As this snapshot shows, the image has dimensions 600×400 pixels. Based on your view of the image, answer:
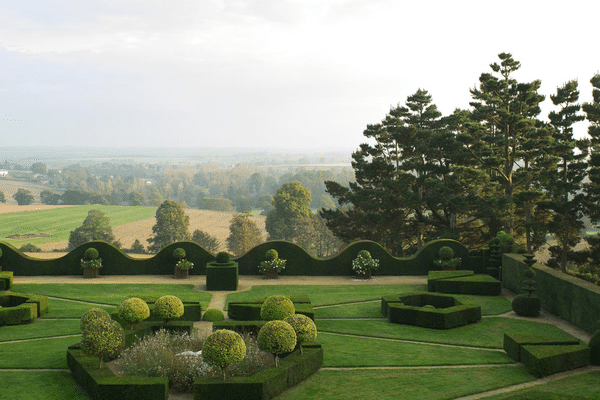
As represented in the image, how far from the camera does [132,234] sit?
81.1 m

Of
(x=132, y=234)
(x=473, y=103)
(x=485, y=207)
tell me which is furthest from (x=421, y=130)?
(x=132, y=234)

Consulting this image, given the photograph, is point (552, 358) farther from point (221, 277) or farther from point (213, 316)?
point (221, 277)

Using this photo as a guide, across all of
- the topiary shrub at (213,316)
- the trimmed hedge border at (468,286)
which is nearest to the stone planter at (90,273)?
the topiary shrub at (213,316)

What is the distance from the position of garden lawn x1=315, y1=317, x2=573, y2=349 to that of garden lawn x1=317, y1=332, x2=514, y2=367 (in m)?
0.74

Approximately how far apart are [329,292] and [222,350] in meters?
13.1

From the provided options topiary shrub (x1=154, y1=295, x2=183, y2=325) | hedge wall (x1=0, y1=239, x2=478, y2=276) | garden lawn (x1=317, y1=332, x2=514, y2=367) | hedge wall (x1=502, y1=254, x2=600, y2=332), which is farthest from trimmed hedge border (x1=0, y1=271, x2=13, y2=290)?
hedge wall (x1=502, y1=254, x2=600, y2=332)

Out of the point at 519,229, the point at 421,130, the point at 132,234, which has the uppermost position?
the point at 421,130

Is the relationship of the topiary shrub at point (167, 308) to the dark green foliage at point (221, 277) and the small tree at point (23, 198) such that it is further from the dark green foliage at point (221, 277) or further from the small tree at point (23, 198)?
the small tree at point (23, 198)

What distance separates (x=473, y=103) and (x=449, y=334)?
25118 mm

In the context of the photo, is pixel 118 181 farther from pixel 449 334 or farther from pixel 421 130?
pixel 449 334

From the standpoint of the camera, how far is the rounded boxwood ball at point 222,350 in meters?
11.1

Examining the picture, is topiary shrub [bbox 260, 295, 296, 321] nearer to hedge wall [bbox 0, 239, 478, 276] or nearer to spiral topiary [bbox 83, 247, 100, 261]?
hedge wall [bbox 0, 239, 478, 276]

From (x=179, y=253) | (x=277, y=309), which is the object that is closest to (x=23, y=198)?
(x=179, y=253)

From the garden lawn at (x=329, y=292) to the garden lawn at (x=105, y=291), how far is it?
1.92m
